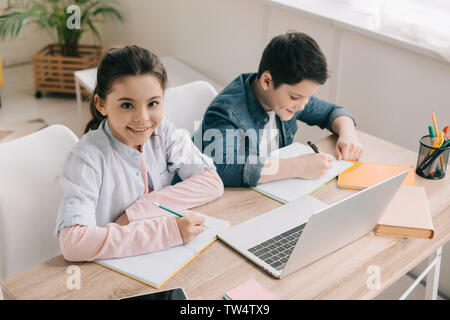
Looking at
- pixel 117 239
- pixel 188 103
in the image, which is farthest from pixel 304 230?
pixel 188 103

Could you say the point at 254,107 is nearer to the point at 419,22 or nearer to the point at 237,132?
the point at 237,132

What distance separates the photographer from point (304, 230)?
0.97 metres

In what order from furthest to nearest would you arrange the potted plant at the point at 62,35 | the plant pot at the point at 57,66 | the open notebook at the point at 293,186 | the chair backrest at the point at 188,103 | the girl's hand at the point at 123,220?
the plant pot at the point at 57,66
the potted plant at the point at 62,35
the chair backrest at the point at 188,103
the open notebook at the point at 293,186
the girl's hand at the point at 123,220

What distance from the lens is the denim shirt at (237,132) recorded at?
1.41 m

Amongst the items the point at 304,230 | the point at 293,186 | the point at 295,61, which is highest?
the point at 295,61

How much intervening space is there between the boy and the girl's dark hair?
0.33m

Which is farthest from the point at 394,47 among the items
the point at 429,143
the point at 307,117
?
the point at 429,143

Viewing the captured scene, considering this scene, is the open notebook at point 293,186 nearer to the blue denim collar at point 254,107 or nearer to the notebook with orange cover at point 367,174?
the notebook with orange cover at point 367,174

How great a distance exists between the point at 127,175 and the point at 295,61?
1.97 ft

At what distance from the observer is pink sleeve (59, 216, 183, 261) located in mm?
1086

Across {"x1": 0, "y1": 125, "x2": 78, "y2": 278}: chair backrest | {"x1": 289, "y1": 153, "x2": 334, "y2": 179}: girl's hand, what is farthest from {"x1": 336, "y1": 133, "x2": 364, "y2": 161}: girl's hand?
{"x1": 0, "y1": 125, "x2": 78, "y2": 278}: chair backrest

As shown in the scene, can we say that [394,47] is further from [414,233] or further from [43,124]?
[43,124]

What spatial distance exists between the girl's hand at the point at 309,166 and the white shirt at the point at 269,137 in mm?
252

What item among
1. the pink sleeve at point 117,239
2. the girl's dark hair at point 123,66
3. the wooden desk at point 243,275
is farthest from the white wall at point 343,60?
the pink sleeve at point 117,239
